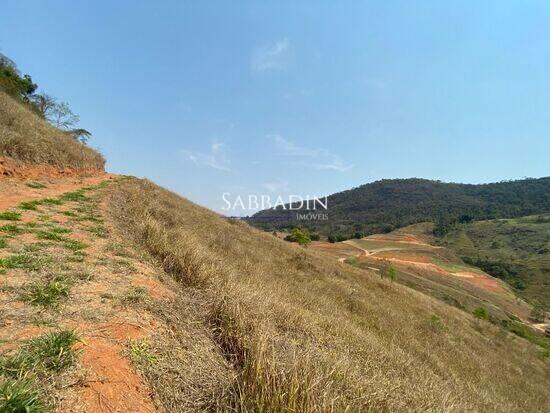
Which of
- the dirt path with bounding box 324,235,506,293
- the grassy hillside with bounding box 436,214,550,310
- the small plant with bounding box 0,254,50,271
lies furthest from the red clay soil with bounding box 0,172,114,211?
the grassy hillside with bounding box 436,214,550,310

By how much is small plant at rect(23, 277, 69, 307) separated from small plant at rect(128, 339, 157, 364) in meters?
1.19

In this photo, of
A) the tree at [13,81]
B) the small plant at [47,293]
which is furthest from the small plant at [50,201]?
the tree at [13,81]

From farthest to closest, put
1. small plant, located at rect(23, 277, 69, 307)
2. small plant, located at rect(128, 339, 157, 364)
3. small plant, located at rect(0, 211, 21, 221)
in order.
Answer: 1. small plant, located at rect(0, 211, 21, 221)
2. small plant, located at rect(23, 277, 69, 307)
3. small plant, located at rect(128, 339, 157, 364)

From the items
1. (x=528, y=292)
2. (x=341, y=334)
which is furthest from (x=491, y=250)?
(x=341, y=334)

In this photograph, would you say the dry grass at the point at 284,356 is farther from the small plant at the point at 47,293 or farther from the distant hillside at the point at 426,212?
the distant hillside at the point at 426,212

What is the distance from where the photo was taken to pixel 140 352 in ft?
10.3

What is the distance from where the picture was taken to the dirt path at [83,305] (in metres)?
2.57

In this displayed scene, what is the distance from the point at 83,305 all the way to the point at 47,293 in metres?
0.46

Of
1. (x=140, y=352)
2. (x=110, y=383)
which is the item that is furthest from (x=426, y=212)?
(x=110, y=383)

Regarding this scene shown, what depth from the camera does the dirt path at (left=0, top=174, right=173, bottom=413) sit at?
2.57 m

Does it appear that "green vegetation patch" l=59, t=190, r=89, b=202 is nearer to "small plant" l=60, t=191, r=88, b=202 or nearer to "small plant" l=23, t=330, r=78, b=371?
"small plant" l=60, t=191, r=88, b=202

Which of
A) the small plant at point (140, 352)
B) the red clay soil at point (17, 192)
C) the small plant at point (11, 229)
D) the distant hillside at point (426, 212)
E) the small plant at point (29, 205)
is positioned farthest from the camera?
the distant hillside at point (426, 212)

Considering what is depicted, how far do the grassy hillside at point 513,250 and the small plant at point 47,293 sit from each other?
97.6 meters

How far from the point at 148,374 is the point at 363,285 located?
20.9m
